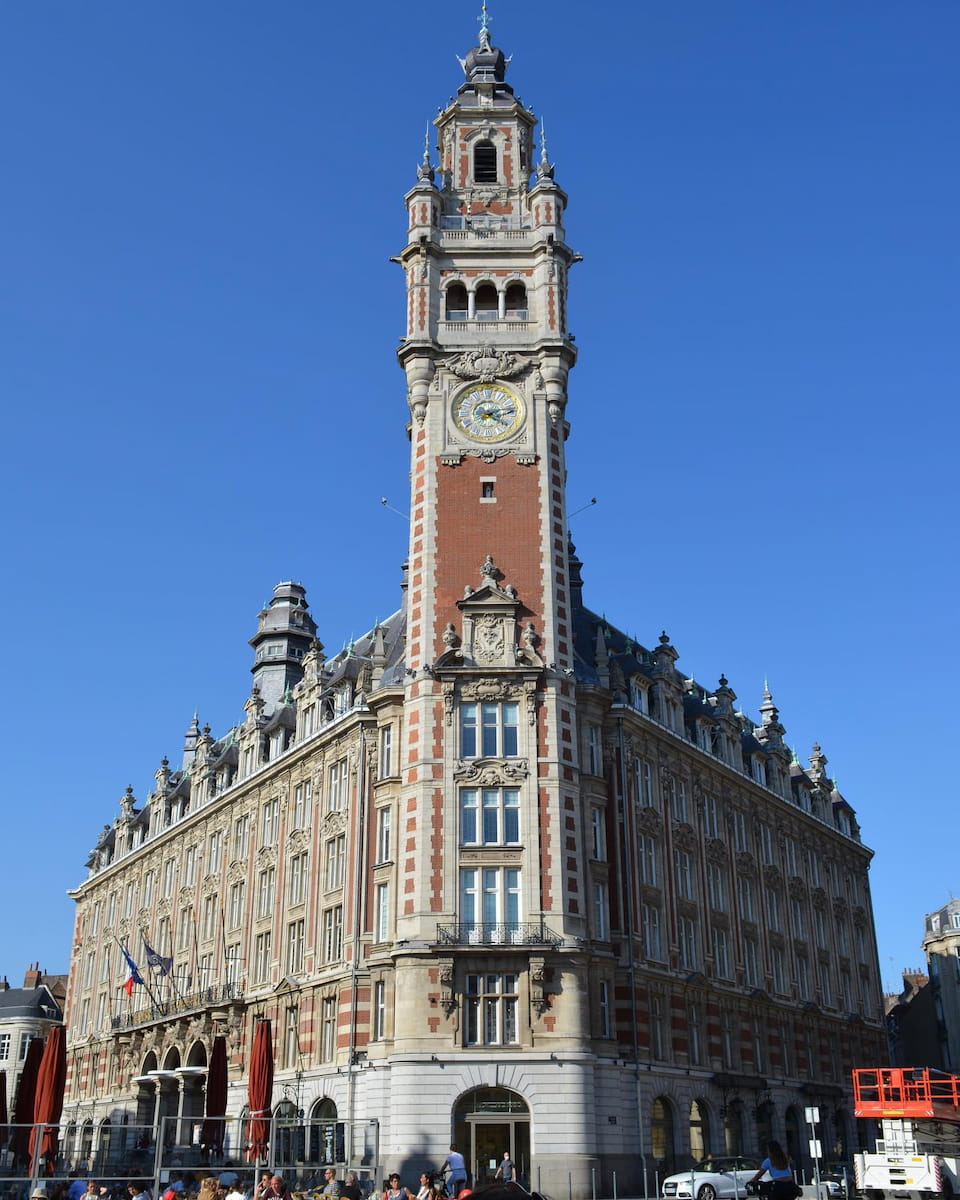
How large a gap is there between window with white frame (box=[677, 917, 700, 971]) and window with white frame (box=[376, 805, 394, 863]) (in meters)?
15.5

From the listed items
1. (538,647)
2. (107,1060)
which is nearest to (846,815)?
(538,647)

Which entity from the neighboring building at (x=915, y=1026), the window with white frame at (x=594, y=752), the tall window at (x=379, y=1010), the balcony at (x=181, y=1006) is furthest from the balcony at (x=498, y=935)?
the neighboring building at (x=915, y=1026)

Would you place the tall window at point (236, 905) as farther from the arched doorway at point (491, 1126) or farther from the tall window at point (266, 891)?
the arched doorway at point (491, 1126)

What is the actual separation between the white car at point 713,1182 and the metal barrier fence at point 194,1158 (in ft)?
34.9

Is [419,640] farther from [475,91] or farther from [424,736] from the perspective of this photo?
[475,91]

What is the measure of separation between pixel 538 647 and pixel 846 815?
43274mm

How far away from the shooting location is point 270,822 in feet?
226

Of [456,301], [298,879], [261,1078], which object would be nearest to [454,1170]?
[261,1078]

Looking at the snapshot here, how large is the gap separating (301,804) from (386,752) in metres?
10.5

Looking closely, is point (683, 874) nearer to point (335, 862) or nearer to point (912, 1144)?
point (335, 862)

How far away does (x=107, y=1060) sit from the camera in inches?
3260

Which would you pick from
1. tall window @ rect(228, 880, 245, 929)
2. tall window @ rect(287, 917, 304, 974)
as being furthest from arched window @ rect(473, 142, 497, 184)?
tall window @ rect(228, 880, 245, 929)

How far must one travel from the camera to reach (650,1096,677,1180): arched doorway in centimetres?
5388

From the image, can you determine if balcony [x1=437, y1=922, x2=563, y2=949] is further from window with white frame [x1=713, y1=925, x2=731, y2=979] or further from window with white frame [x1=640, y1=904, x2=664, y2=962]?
window with white frame [x1=713, y1=925, x2=731, y2=979]
